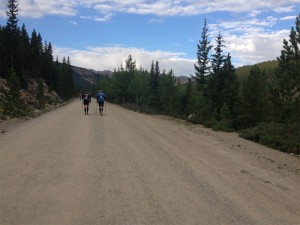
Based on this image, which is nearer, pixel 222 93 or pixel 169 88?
pixel 222 93

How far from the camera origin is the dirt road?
18.5 feet

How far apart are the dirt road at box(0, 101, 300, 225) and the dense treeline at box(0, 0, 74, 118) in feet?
56.6

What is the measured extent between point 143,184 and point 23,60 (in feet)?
251

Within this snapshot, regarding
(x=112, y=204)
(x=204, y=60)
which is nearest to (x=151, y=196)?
(x=112, y=204)

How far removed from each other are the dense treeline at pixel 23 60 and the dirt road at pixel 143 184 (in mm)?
17240

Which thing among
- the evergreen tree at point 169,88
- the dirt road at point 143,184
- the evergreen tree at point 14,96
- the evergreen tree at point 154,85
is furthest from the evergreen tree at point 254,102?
the evergreen tree at point 154,85

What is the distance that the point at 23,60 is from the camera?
7800cm

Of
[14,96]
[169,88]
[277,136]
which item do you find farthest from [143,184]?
[169,88]

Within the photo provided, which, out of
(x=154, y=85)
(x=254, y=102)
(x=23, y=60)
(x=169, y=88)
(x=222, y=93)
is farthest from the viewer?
(x=154, y=85)

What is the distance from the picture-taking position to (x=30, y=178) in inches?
302

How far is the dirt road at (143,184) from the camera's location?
563cm

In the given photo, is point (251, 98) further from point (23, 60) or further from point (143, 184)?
point (23, 60)

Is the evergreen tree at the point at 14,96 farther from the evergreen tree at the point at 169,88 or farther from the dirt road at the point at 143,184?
the evergreen tree at the point at 169,88

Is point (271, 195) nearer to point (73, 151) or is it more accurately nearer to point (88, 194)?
point (88, 194)
